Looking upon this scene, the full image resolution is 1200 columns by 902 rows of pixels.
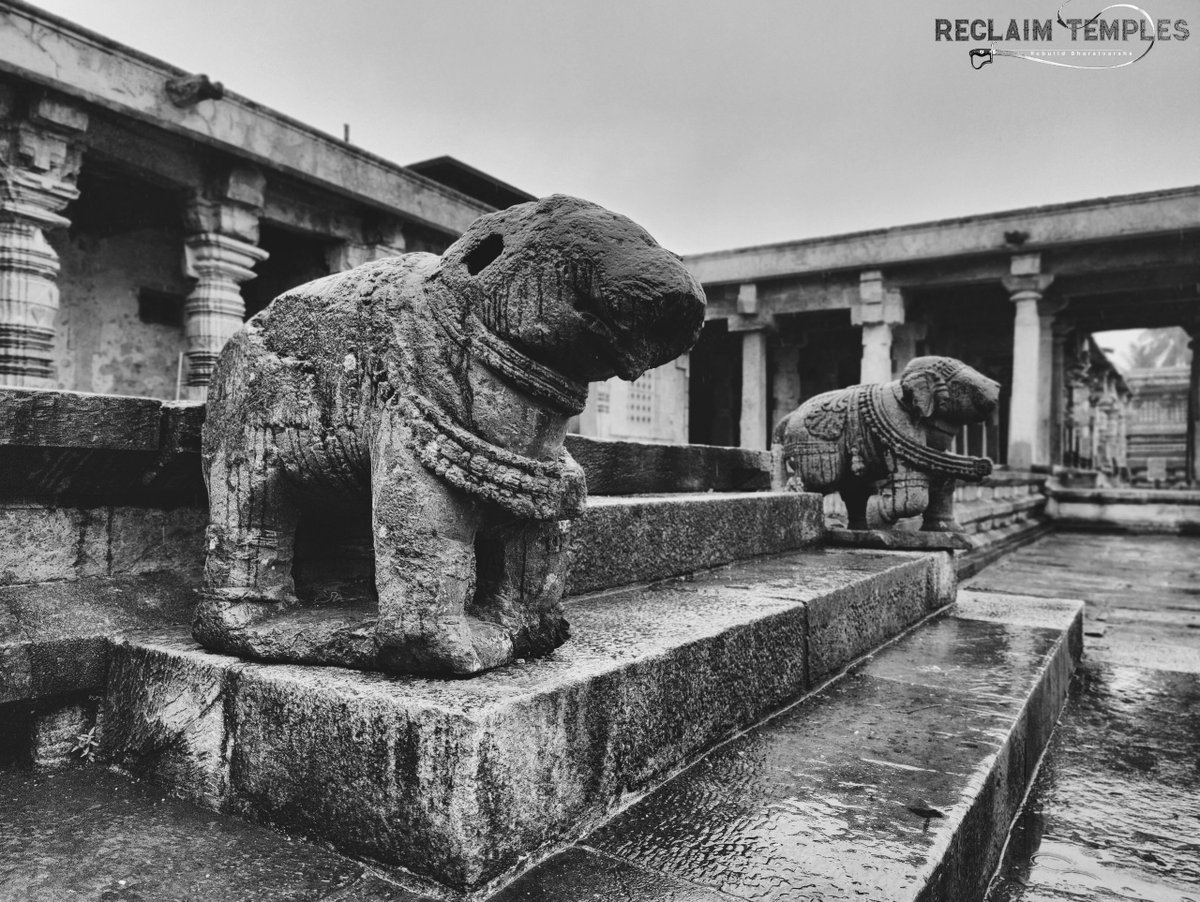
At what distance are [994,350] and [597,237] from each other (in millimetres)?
19805

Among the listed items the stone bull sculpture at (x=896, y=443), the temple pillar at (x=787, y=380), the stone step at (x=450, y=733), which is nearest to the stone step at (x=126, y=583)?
the stone step at (x=450, y=733)

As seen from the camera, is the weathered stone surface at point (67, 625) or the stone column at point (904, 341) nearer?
the weathered stone surface at point (67, 625)

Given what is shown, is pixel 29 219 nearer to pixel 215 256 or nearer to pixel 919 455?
pixel 215 256

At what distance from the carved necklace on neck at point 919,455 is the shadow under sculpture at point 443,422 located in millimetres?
3521

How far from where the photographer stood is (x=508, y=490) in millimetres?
1596

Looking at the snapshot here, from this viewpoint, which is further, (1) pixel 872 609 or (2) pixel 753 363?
(2) pixel 753 363

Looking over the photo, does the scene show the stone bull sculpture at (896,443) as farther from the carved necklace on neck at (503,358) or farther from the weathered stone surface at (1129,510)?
the weathered stone surface at (1129,510)

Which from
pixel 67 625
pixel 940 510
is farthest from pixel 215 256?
pixel 940 510

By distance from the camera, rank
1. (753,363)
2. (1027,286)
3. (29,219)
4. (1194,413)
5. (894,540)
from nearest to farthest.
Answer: (894,540), (29,219), (1027,286), (753,363), (1194,413)

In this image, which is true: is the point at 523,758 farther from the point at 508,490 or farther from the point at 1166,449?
the point at 1166,449

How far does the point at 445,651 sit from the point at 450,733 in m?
0.23

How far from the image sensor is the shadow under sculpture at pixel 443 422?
155cm

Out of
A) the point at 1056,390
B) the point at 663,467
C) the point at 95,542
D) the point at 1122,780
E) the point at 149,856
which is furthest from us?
the point at 1056,390

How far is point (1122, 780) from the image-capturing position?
8.15 ft
